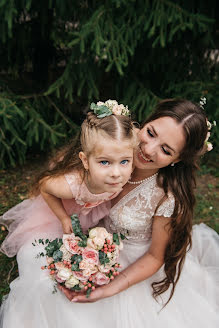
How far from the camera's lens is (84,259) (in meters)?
1.55

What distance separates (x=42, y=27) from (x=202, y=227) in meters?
3.07

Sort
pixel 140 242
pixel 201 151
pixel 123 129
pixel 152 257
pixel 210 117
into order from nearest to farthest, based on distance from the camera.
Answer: pixel 123 129, pixel 201 151, pixel 152 257, pixel 140 242, pixel 210 117

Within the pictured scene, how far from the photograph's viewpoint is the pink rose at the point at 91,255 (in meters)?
1.55

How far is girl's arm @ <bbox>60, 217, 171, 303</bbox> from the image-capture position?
1.91 meters

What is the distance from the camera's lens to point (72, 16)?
342 centimetres

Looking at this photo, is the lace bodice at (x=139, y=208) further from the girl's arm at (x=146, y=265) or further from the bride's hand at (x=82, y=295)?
the bride's hand at (x=82, y=295)

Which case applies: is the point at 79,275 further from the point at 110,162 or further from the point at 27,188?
the point at 27,188

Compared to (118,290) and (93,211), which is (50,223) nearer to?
(93,211)

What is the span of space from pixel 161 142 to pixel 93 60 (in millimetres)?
2062

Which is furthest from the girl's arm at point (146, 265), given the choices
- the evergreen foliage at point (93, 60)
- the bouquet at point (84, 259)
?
the evergreen foliage at point (93, 60)

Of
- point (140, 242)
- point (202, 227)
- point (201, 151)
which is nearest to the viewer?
point (201, 151)

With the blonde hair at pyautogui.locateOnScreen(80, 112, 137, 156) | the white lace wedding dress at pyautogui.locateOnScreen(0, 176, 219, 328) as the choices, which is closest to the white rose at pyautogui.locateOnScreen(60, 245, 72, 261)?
the white lace wedding dress at pyautogui.locateOnScreen(0, 176, 219, 328)

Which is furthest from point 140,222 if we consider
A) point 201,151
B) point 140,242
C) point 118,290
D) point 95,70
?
point 95,70

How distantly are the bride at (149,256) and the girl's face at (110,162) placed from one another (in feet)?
0.68
